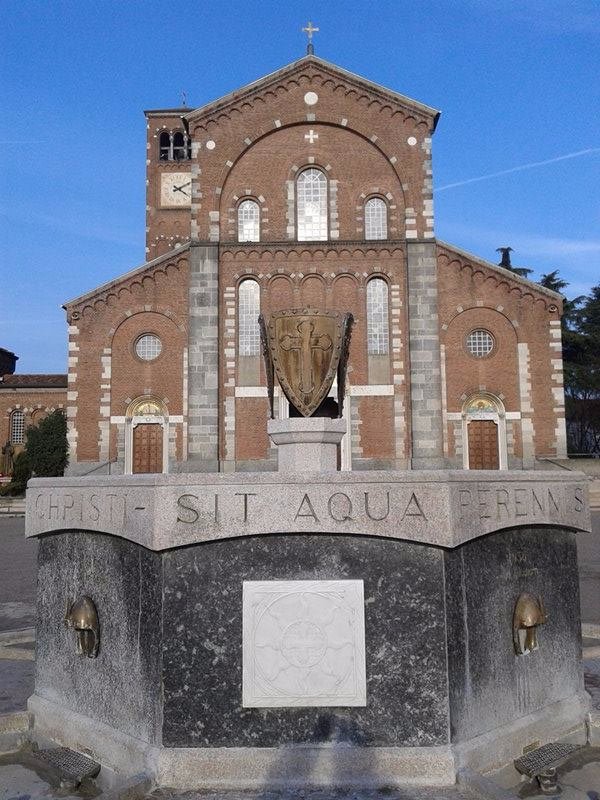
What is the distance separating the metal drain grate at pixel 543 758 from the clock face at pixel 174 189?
43.5 metres

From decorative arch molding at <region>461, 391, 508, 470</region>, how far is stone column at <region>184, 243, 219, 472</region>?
9486 millimetres

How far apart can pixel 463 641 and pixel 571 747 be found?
1.21m

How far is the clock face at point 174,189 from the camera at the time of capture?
4534 cm

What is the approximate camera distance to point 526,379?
2789 cm

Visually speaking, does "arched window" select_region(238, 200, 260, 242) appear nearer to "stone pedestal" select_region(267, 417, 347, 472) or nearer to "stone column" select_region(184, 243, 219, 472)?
"stone column" select_region(184, 243, 219, 472)

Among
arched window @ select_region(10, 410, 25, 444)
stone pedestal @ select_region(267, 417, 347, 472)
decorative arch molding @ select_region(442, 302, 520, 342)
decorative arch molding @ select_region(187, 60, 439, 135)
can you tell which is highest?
decorative arch molding @ select_region(187, 60, 439, 135)

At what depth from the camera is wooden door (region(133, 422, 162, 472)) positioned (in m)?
27.9

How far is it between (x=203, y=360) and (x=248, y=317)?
8.02 feet

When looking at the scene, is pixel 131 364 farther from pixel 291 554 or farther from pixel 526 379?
pixel 291 554

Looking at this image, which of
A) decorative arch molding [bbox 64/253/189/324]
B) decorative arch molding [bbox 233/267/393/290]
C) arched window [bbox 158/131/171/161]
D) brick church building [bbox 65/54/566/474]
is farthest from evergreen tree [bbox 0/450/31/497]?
decorative arch molding [bbox 233/267/393/290]

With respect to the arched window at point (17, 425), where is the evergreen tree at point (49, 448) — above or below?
below

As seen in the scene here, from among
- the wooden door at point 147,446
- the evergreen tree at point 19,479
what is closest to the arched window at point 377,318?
the wooden door at point 147,446

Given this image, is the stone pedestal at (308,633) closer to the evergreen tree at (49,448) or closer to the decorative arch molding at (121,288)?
the decorative arch molding at (121,288)

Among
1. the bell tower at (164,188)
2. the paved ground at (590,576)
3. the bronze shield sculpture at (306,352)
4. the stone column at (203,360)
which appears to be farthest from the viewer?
the bell tower at (164,188)
